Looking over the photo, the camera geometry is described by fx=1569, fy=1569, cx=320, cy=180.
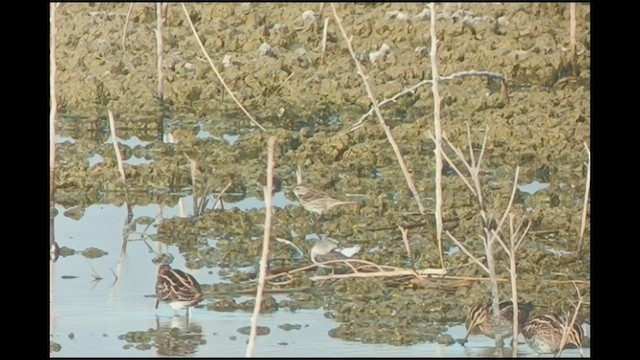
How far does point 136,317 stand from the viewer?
16.5ft

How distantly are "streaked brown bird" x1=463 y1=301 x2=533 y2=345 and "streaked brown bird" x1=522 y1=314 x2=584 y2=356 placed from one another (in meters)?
0.04

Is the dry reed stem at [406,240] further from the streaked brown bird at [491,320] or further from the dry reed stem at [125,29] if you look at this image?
the dry reed stem at [125,29]

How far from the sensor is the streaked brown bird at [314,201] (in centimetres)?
515

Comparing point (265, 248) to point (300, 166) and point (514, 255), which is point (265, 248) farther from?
point (514, 255)

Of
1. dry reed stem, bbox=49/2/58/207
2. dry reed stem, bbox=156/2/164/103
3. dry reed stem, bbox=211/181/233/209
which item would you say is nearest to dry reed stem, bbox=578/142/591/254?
dry reed stem, bbox=211/181/233/209

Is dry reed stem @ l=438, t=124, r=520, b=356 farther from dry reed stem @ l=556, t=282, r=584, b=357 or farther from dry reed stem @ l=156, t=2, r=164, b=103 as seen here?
dry reed stem @ l=156, t=2, r=164, b=103

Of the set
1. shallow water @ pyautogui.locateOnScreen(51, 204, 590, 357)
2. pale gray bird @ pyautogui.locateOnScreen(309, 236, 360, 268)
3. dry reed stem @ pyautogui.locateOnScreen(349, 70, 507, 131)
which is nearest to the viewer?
shallow water @ pyautogui.locateOnScreen(51, 204, 590, 357)

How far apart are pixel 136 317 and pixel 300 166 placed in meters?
0.73

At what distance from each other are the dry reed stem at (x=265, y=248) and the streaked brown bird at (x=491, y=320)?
2.20 ft

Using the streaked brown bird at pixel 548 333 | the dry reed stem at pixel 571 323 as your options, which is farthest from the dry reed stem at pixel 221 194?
the dry reed stem at pixel 571 323

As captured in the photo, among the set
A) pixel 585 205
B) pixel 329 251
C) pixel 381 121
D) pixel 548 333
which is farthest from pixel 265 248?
pixel 585 205

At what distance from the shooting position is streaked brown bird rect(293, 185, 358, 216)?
203 inches

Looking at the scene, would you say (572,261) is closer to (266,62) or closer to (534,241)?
(534,241)

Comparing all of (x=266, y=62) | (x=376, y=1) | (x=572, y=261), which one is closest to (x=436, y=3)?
(x=376, y=1)
